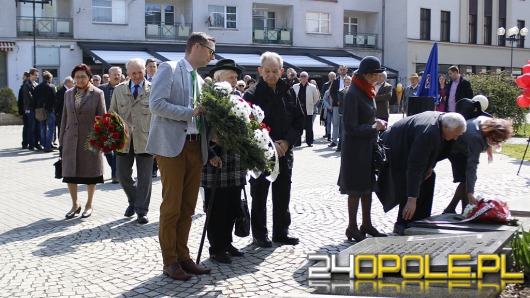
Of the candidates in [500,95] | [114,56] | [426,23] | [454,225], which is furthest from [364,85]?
[426,23]

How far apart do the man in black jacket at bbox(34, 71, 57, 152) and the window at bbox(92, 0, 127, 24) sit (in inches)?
758

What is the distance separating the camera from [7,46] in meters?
32.7

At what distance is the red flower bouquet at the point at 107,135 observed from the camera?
26.6 ft

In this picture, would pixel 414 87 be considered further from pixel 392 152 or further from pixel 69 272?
pixel 69 272

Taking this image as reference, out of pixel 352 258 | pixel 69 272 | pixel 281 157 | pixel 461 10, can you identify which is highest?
pixel 461 10

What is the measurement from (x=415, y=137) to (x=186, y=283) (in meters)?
2.75

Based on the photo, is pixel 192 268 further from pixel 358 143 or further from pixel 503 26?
pixel 503 26

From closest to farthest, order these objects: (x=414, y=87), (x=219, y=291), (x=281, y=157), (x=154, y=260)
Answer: (x=219, y=291) → (x=154, y=260) → (x=281, y=157) → (x=414, y=87)

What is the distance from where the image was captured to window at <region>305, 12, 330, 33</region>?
43.8m

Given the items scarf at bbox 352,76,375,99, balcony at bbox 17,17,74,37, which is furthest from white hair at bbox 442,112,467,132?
balcony at bbox 17,17,74,37

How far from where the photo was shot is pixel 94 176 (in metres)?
8.61

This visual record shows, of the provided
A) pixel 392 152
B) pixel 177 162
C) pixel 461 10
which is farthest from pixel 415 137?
pixel 461 10

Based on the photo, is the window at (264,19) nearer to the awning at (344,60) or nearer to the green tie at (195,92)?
the awning at (344,60)

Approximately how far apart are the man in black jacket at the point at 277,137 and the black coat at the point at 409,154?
1.05 m
